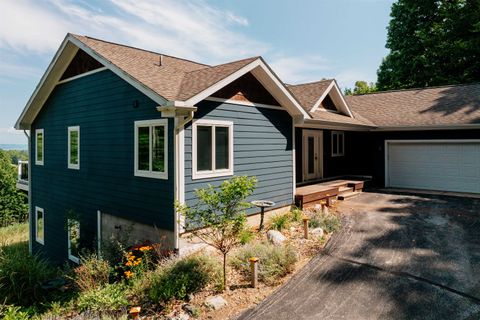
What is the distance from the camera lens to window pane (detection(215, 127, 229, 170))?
7930 millimetres

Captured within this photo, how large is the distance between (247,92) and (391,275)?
572 centimetres

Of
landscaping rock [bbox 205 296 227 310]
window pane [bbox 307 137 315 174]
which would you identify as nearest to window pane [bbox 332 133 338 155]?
window pane [bbox 307 137 315 174]

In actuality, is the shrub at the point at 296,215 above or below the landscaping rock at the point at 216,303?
above

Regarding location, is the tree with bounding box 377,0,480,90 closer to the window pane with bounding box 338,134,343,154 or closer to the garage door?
the garage door

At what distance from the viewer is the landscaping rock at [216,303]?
16.8ft

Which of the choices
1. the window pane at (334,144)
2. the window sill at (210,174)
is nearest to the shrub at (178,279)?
the window sill at (210,174)

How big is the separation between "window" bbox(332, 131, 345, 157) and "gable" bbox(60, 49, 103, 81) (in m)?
10.8

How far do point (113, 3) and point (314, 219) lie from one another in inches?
324

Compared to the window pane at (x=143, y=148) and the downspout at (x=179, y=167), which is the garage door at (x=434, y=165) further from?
the window pane at (x=143, y=148)

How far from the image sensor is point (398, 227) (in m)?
8.52

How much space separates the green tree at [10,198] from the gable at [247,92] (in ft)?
74.2

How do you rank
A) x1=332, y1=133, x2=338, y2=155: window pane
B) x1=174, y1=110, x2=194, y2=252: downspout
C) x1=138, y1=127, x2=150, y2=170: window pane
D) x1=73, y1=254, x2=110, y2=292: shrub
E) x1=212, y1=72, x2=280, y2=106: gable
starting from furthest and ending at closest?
1. x1=332, y1=133, x2=338, y2=155: window pane
2. x1=212, y1=72, x2=280, y2=106: gable
3. x1=138, y1=127, x2=150, y2=170: window pane
4. x1=174, y1=110, x2=194, y2=252: downspout
5. x1=73, y1=254, x2=110, y2=292: shrub

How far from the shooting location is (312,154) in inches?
553

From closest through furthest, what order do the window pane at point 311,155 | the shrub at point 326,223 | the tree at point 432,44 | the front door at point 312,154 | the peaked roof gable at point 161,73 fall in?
the peaked roof gable at point 161,73
the shrub at point 326,223
the front door at point 312,154
the window pane at point 311,155
the tree at point 432,44
